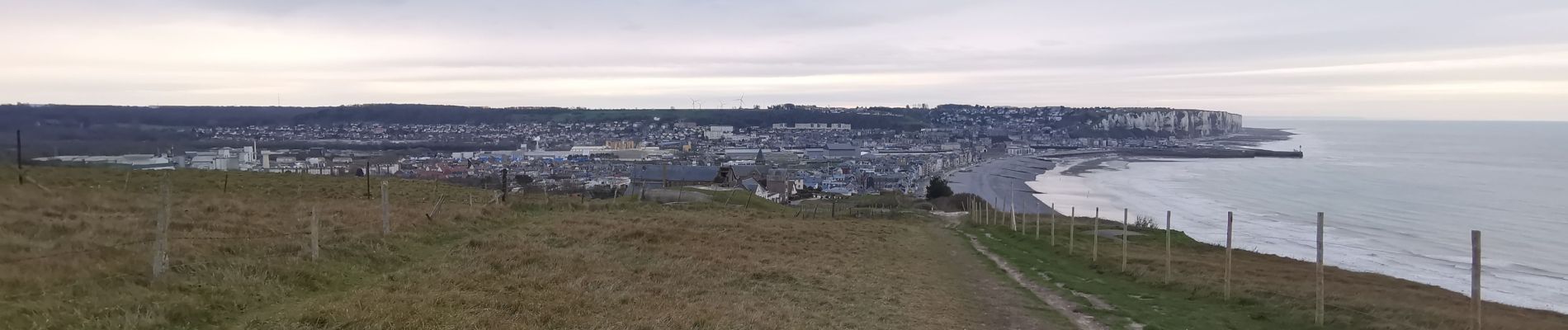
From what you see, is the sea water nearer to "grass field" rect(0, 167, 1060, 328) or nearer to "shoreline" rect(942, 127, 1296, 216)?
"shoreline" rect(942, 127, 1296, 216)

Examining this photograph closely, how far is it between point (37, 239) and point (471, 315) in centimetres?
736

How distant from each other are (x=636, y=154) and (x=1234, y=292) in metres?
93.4

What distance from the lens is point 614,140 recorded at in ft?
455

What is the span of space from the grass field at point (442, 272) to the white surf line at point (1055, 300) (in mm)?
396

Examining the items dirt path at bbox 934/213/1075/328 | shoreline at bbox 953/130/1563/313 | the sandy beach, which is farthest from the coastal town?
dirt path at bbox 934/213/1075/328

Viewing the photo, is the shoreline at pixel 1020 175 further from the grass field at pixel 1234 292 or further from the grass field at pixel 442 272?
the grass field at pixel 442 272

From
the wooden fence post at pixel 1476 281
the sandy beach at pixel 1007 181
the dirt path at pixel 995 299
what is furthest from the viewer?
the sandy beach at pixel 1007 181

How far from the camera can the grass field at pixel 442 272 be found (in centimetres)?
775

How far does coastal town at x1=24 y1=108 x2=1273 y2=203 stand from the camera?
164 ft

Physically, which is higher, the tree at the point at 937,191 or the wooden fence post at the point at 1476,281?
the wooden fence post at the point at 1476,281

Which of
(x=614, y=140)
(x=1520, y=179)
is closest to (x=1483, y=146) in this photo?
(x=1520, y=179)

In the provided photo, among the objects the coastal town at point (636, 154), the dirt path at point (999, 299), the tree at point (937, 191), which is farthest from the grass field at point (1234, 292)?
the tree at point (937, 191)

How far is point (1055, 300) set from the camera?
13.6 metres

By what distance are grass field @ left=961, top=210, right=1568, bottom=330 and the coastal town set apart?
57.7 feet
